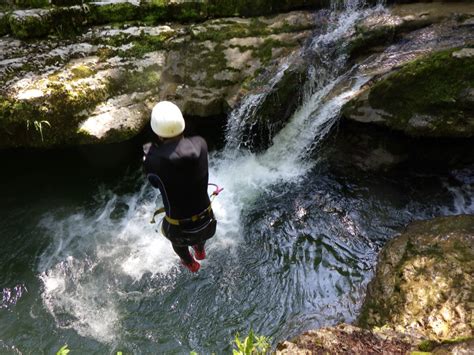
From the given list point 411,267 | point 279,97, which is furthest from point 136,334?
point 279,97

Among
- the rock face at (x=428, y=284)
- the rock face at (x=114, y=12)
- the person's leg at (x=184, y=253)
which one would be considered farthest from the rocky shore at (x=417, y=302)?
the rock face at (x=114, y=12)

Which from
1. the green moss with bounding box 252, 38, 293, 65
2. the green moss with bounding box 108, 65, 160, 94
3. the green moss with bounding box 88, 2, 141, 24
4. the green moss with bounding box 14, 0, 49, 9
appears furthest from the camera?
the green moss with bounding box 88, 2, 141, 24

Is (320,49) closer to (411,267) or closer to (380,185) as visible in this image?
(380,185)

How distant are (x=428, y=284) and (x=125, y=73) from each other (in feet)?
18.8

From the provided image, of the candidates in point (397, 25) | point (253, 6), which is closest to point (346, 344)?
point (397, 25)

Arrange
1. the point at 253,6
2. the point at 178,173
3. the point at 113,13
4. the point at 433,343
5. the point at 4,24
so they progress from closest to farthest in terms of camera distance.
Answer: the point at 433,343
the point at 178,173
the point at 4,24
the point at 113,13
the point at 253,6

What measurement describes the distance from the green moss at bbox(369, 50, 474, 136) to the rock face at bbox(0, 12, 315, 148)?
2.21 meters

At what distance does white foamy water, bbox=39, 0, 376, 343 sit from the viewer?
15.9ft

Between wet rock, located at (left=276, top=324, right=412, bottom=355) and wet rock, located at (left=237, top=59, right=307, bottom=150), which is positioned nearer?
wet rock, located at (left=276, top=324, right=412, bottom=355)

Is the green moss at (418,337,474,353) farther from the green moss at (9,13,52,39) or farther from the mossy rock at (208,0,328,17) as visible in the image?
the green moss at (9,13,52,39)

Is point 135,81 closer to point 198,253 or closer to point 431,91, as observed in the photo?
point 198,253

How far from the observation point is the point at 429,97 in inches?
206

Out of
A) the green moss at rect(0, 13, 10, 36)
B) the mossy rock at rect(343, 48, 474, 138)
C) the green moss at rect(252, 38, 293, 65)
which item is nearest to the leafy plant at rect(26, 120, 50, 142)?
the green moss at rect(0, 13, 10, 36)

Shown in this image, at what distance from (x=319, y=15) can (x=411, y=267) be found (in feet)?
17.9
